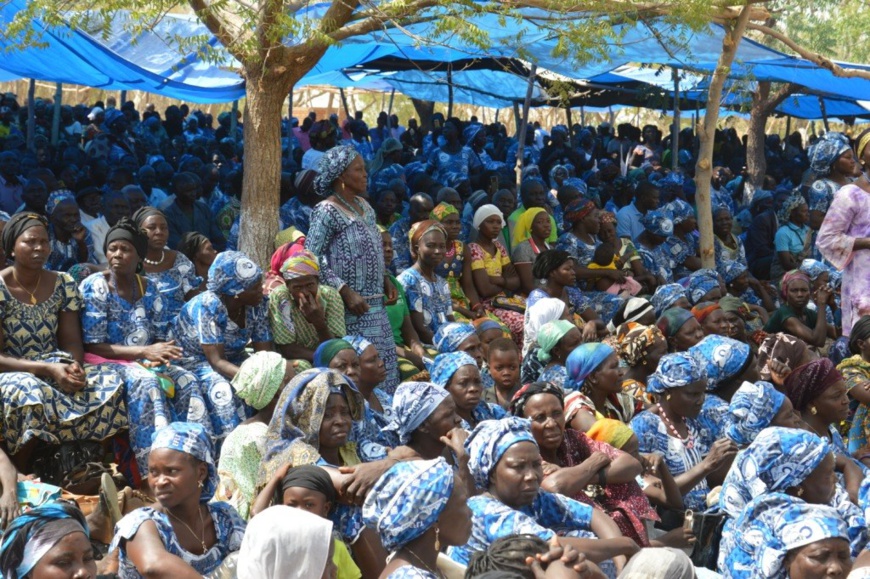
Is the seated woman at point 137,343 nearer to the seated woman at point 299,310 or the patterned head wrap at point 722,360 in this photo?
the seated woman at point 299,310

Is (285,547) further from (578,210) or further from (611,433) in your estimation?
(578,210)

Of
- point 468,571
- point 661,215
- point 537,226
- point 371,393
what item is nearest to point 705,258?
point 661,215

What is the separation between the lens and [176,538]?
4.23 meters

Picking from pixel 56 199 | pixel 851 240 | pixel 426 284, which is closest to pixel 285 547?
pixel 426 284

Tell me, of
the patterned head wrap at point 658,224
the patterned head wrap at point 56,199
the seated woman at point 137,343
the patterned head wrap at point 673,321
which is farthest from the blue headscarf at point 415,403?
the patterned head wrap at point 658,224

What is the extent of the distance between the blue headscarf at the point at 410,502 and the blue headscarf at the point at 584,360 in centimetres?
248

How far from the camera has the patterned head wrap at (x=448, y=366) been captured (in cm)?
576

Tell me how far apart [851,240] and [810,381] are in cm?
142

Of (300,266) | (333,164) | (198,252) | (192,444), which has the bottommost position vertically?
(192,444)

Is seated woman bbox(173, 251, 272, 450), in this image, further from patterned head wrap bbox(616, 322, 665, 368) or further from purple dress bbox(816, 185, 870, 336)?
purple dress bbox(816, 185, 870, 336)

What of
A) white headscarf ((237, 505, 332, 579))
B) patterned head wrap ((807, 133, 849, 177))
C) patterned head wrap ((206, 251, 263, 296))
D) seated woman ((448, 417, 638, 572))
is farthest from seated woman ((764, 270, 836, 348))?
white headscarf ((237, 505, 332, 579))

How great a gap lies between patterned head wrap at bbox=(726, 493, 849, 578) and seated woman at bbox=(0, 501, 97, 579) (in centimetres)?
217

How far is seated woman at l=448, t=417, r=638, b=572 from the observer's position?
172 inches

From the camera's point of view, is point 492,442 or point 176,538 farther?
point 492,442
